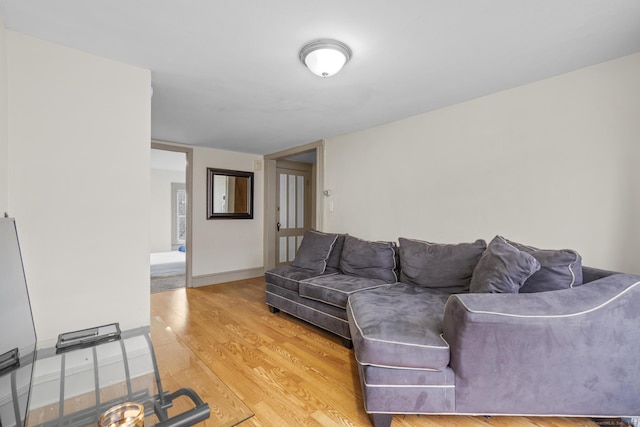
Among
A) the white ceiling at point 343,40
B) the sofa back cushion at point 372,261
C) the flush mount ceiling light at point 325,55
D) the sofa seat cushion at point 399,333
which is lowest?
the sofa seat cushion at point 399,333

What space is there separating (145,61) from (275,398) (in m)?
2.42

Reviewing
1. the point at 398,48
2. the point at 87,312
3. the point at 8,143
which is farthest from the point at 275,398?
the point at 398,48

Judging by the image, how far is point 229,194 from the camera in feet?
16.0

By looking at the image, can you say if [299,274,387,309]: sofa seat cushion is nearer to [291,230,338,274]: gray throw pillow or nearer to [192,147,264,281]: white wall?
[291,230,338,274]: gray throw pillow

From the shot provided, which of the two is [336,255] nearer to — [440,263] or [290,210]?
[440,263]

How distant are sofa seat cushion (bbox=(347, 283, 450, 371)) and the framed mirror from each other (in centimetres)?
327

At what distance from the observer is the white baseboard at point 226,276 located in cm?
451

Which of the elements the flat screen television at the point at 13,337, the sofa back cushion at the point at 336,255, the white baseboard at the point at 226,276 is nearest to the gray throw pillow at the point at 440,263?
the sofa back cushion at the point at 336,255

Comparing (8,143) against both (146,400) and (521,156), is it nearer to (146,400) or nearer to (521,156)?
(146,400)

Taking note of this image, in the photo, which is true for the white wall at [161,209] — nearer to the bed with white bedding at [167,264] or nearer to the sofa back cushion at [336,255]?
the bed with white bedding at [167,264]

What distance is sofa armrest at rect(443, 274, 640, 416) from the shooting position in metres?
1.41

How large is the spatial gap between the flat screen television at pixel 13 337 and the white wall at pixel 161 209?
6880 mm

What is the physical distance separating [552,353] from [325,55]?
206 cm

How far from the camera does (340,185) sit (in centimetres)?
399
